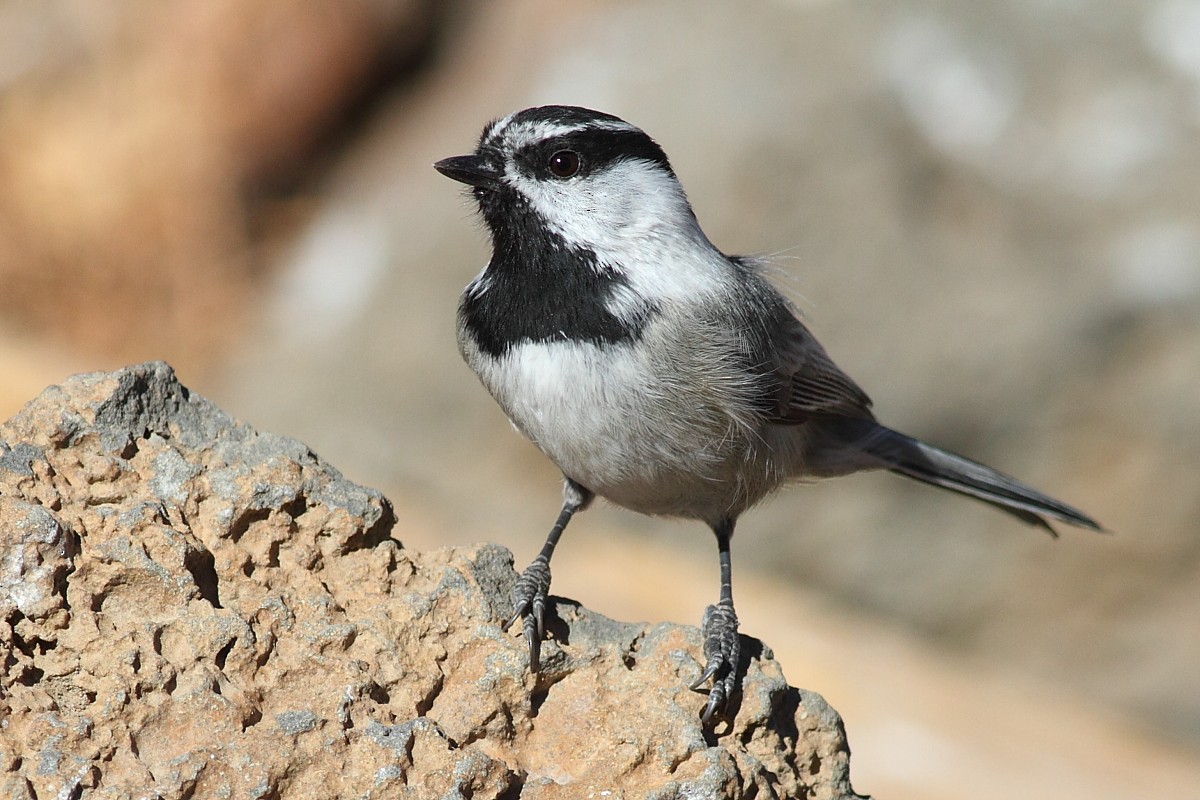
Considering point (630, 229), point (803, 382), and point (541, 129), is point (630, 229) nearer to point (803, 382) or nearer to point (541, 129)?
point (541, 129)

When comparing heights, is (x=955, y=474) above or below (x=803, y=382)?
above

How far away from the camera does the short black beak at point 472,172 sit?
4.51 m

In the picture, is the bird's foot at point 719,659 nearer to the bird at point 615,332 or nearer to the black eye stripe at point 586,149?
the bird at point 615,332

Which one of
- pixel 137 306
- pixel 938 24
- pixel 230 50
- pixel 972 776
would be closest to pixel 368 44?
pixel 230 50

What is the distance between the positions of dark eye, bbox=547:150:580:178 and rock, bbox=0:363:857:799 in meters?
1.38

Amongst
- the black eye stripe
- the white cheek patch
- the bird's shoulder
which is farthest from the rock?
the black eye stripe

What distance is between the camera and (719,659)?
387 centimetres

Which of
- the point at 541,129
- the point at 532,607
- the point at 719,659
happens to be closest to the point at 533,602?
the point at 532,607

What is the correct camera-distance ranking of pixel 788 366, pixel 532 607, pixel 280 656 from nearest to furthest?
pixel 280 656
pixel 532 607
pixel 788 366

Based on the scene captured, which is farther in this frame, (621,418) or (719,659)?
(621,418)

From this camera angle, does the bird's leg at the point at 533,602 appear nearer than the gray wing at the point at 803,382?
Yes

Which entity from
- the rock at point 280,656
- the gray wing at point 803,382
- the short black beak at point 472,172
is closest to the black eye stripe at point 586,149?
the short black beak at point 472,172

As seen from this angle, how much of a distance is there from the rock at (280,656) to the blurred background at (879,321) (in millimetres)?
3894

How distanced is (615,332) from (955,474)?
2.29 m
